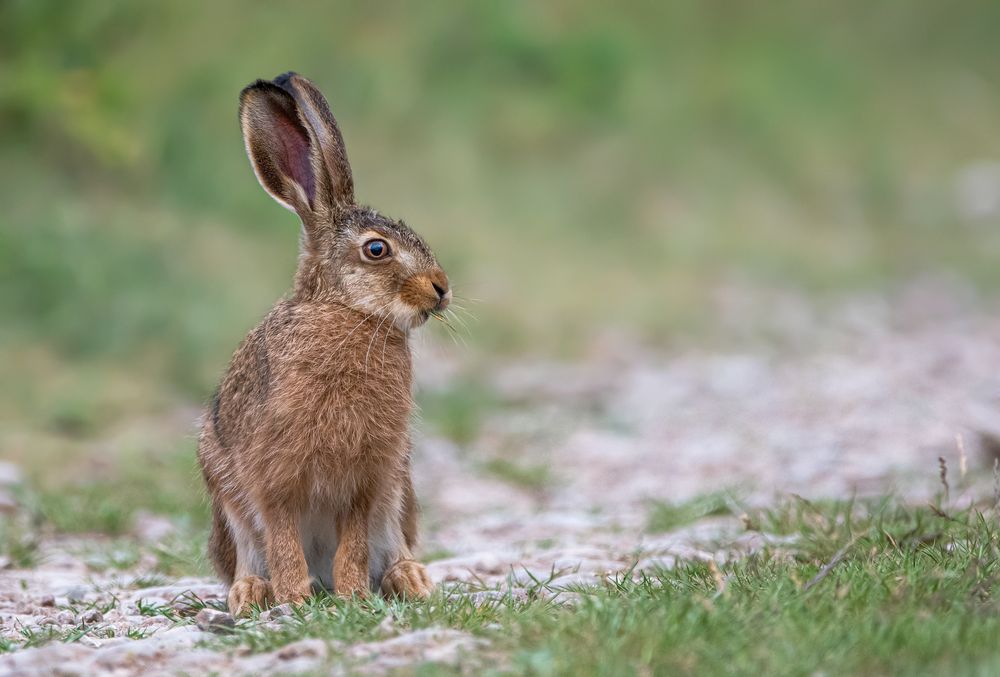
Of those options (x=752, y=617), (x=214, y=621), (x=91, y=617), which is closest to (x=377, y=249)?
(x=214, y=621)

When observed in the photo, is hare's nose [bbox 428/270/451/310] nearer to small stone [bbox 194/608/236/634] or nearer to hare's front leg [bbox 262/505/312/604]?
hare's front leg [bbox 262/505/312/604]

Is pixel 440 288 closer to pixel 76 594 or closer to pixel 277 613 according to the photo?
pixel 277 613

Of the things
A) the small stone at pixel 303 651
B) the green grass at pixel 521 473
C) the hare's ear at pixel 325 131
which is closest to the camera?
the small stone at pixel 303 651

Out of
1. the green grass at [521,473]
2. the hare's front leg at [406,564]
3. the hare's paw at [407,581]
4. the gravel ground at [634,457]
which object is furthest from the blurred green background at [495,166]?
the hare's paw at [407,581]

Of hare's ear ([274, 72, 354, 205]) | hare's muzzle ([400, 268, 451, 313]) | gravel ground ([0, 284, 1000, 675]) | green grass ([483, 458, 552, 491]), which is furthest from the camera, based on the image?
green grass ([483, 458, 552, 491])

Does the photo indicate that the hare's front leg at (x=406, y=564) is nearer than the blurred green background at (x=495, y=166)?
Yes

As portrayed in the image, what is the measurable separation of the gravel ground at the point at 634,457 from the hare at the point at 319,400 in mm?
339

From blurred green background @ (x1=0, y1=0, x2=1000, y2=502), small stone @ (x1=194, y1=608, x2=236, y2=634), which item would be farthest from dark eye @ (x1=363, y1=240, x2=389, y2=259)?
blurred green background @ (x1=0, y1=0, x2=1000, y2=502)

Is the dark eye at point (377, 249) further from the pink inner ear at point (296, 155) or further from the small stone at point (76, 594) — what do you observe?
the small stone at point (76, 594)

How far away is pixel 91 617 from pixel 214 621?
0.58 metres

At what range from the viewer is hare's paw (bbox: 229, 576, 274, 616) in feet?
15.0

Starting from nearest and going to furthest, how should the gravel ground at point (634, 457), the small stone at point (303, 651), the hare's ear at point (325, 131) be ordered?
1. the small stone at point (303, 651)
2. the gravel ground at point (634, 457)
3. the hare's ear at point (325, 131)

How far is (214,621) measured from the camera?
4.25m

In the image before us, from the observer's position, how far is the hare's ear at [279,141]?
16.5 feet
